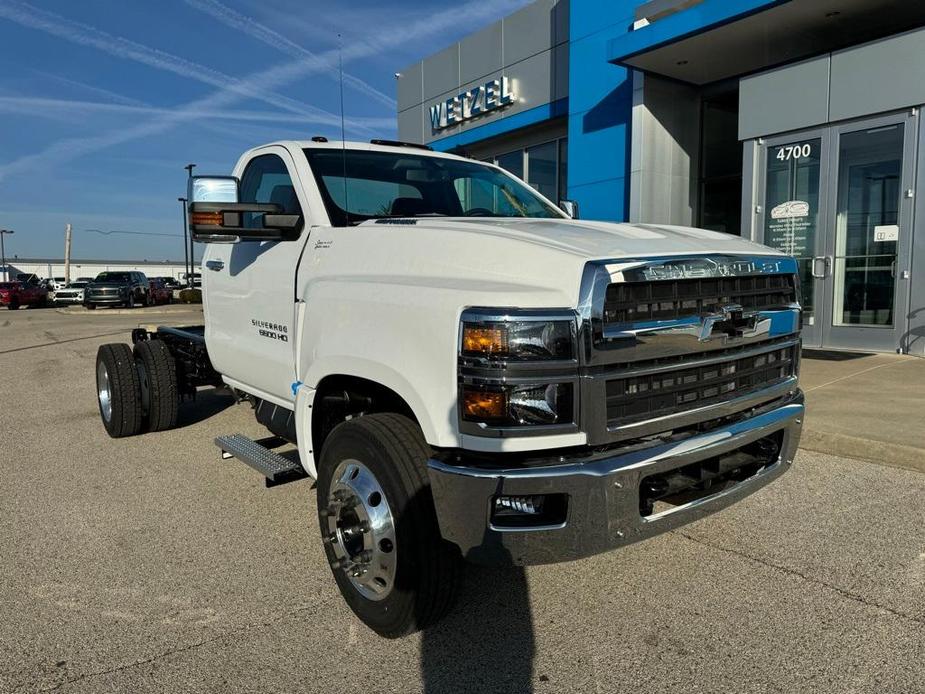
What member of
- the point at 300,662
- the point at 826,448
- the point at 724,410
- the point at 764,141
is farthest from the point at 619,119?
the point at 300,662

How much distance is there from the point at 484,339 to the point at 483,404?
0.21 m

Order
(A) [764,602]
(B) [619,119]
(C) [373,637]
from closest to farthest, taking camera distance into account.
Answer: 1. (C) [373,637]
2. (A) [764,602]
3. (B) [619,119]

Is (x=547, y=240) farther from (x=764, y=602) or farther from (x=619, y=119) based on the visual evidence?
(x=619, y=119)

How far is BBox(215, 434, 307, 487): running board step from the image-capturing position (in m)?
3.45

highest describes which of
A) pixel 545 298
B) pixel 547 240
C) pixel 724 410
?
pixel 547 240

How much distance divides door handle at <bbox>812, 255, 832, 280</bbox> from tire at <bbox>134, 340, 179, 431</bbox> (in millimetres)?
8708

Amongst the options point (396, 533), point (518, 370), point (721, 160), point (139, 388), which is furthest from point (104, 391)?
point (721, 160)

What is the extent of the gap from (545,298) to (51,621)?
8.06 ft

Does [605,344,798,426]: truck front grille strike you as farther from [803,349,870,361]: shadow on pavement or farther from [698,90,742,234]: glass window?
[698,90,742,234]: glass window

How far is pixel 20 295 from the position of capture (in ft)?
113

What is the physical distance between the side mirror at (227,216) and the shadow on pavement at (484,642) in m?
1.94

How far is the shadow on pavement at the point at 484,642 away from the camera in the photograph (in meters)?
2.46

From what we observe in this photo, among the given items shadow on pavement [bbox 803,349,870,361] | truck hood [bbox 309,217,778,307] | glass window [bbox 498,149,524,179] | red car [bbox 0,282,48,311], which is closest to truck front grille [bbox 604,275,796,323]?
truck hood [bbox 309,217,778,307]

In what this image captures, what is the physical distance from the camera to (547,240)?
258cm
